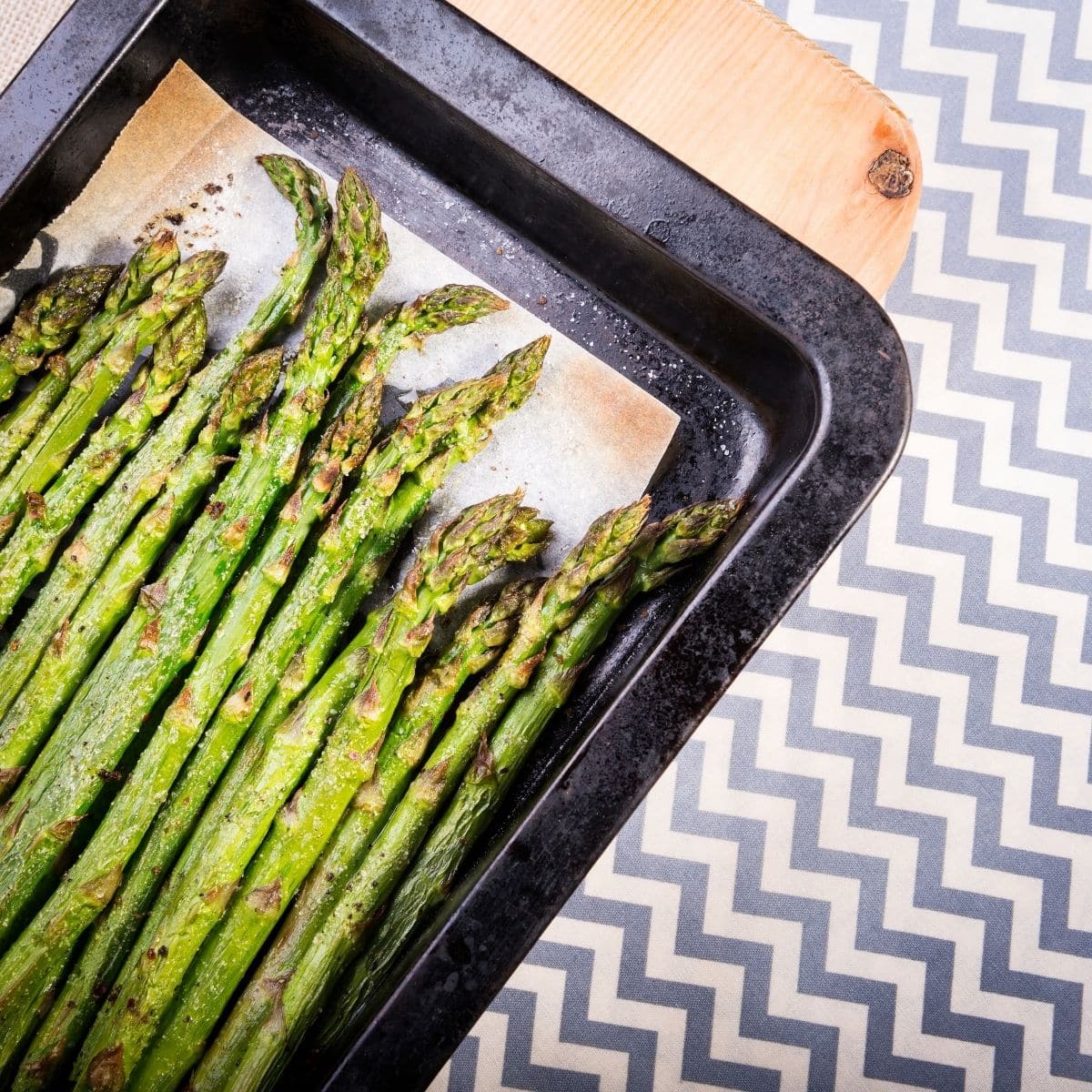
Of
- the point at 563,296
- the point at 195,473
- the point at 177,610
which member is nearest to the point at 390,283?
the point at 563,296

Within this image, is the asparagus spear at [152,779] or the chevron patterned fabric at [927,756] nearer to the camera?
Result: the asparagus spear at [152,779]

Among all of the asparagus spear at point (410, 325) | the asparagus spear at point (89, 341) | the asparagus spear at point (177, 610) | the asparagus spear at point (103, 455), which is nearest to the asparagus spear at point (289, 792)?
the asparagus spear at point (177, 610)

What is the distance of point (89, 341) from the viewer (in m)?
1.85

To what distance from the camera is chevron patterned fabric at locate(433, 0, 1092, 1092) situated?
272 centimetres

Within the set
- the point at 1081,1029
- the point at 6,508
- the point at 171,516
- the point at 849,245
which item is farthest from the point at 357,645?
the point at 1081,1029

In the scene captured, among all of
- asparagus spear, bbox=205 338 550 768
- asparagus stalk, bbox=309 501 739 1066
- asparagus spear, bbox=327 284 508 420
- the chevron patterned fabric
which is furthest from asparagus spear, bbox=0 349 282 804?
the chevron patterned fabric

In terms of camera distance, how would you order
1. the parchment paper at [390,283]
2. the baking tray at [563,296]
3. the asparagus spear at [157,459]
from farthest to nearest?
the parchment paper at [390,283] < the asparagus spear at [157,459] < the baking tray at [563,296]

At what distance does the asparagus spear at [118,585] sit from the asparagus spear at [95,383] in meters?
0.18

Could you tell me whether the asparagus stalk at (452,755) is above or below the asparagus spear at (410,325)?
below

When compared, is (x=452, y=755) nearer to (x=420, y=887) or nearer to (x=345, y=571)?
(x=420, y=887)

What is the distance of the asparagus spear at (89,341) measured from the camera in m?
1.81

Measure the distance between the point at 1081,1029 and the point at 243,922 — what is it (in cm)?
254

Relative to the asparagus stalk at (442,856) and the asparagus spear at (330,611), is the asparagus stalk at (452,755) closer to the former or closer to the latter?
the asparagus stalk at (442,856)

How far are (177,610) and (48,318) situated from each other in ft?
2.14
